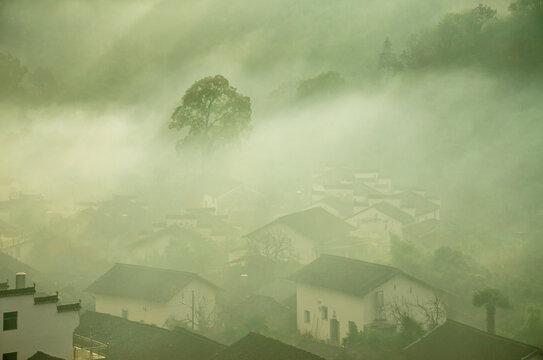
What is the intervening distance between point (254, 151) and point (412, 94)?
14111 millimetres

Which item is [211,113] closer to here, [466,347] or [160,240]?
[160,240]

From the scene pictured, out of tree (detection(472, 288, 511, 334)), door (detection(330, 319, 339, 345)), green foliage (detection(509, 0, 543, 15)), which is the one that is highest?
green foliage (detection(509, 0, 543, 15))

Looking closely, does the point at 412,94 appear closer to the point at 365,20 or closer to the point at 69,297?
the point at 365,20

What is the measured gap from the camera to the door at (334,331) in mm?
23234

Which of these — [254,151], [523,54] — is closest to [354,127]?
[254,151]

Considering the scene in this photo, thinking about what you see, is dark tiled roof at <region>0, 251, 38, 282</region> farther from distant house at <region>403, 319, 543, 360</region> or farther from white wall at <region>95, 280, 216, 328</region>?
distant house at <region>403, 319, 543, 360</region>

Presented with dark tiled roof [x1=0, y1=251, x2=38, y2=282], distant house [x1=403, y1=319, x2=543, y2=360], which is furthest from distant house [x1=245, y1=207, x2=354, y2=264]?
distant house [x1=403, y1=319, x2=543, y2=360]

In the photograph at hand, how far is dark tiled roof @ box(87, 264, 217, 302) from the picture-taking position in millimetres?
24891

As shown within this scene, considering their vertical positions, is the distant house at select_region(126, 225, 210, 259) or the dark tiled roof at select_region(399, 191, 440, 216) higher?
the dark tiled roof at select_region(399, 191, 440, 216)

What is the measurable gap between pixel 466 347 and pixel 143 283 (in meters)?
14.0

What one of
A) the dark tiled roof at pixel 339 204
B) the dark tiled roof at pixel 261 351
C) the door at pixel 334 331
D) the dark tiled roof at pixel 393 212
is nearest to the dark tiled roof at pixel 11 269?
the door at pixel 334 331

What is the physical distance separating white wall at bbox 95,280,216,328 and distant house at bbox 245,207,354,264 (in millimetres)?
6540

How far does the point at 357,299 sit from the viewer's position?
22.5 metres

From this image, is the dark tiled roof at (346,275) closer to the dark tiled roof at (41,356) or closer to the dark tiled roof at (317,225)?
the dark tiled roof at (317,225)
